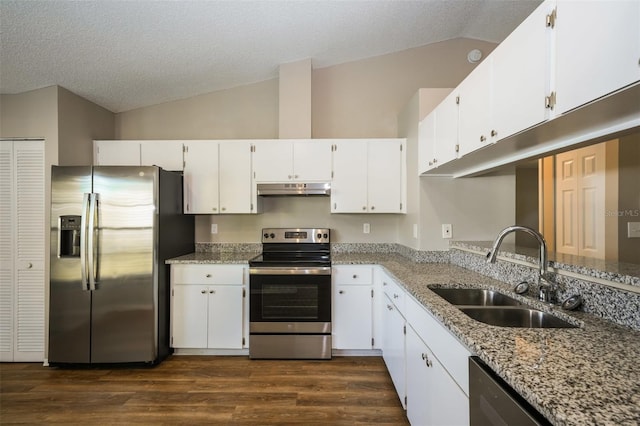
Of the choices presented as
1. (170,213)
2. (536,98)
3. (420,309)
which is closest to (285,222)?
(170,213)

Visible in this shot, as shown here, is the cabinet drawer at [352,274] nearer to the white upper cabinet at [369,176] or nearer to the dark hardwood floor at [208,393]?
the white upper cabinet at [369,176]

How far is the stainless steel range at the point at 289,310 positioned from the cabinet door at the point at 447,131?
1360 millimetres

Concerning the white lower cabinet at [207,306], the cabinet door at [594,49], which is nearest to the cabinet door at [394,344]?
the white lower cabinet at [207,306]

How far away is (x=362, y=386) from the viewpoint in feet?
7.84

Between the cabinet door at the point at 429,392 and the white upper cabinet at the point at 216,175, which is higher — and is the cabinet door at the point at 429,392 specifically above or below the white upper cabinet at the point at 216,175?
below

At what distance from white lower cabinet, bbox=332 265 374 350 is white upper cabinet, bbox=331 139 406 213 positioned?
662mm

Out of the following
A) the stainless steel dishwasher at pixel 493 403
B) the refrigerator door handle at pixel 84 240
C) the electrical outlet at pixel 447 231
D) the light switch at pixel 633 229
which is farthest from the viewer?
the electrical outlet at pixel 447 231

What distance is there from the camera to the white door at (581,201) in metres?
1.94

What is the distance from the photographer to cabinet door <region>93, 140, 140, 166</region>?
315 centimetres

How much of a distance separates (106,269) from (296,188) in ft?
5.98

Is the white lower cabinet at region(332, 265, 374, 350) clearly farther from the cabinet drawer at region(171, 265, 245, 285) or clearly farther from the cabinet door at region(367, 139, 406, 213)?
the cabinet drawer at region(171, 265, 245, 285)

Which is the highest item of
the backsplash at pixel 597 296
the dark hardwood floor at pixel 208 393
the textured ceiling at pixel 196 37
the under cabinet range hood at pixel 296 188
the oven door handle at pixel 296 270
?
the textured ceiling at pixel 196 37

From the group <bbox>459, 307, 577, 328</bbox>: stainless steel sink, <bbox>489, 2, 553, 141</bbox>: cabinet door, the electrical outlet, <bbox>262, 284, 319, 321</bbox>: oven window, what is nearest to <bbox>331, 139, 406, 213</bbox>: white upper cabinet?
the electrical outlet

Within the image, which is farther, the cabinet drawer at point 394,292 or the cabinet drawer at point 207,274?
the cabinet drawer at point 207,274
